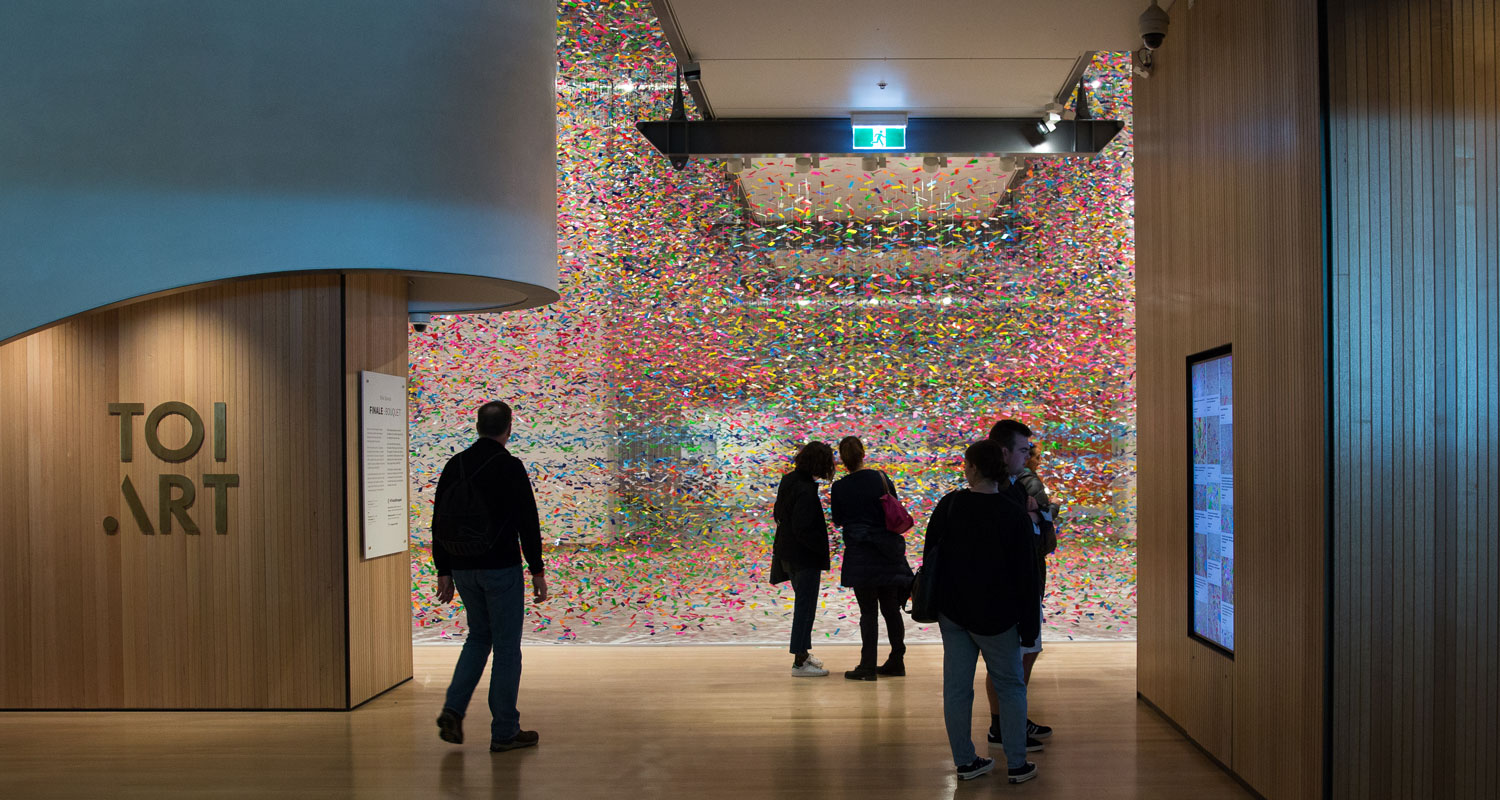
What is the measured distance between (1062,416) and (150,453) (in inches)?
235

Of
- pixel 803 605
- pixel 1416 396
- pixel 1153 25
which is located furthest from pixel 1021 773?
pixel 1153 25

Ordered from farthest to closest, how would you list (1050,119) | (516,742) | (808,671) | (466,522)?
(1050,119)
(808,671)
(516,742)
(466,522)

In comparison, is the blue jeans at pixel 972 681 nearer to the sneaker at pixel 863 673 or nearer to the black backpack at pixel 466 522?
the black backpack at pixel 466 522

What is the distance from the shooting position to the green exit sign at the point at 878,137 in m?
7.66

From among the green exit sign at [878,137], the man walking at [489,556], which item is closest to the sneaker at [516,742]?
the man walking at [489,556]

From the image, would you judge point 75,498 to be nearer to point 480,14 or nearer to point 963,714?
point 480,14

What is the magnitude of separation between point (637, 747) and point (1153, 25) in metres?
4.06

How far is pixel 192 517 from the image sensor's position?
19.7ft

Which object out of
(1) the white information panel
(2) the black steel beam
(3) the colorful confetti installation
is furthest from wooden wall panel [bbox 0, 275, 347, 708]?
(2) the black steel beam

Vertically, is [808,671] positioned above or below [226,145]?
below

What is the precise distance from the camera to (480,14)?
5.89 m

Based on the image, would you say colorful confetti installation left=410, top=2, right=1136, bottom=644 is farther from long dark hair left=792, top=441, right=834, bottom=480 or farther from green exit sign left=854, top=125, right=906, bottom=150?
long dark hair left=792, top=441, right=834, bottom=480

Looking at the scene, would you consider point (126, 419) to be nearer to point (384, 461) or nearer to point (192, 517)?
point (192, 517)

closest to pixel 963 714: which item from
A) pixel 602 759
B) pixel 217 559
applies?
pixel 602 759
